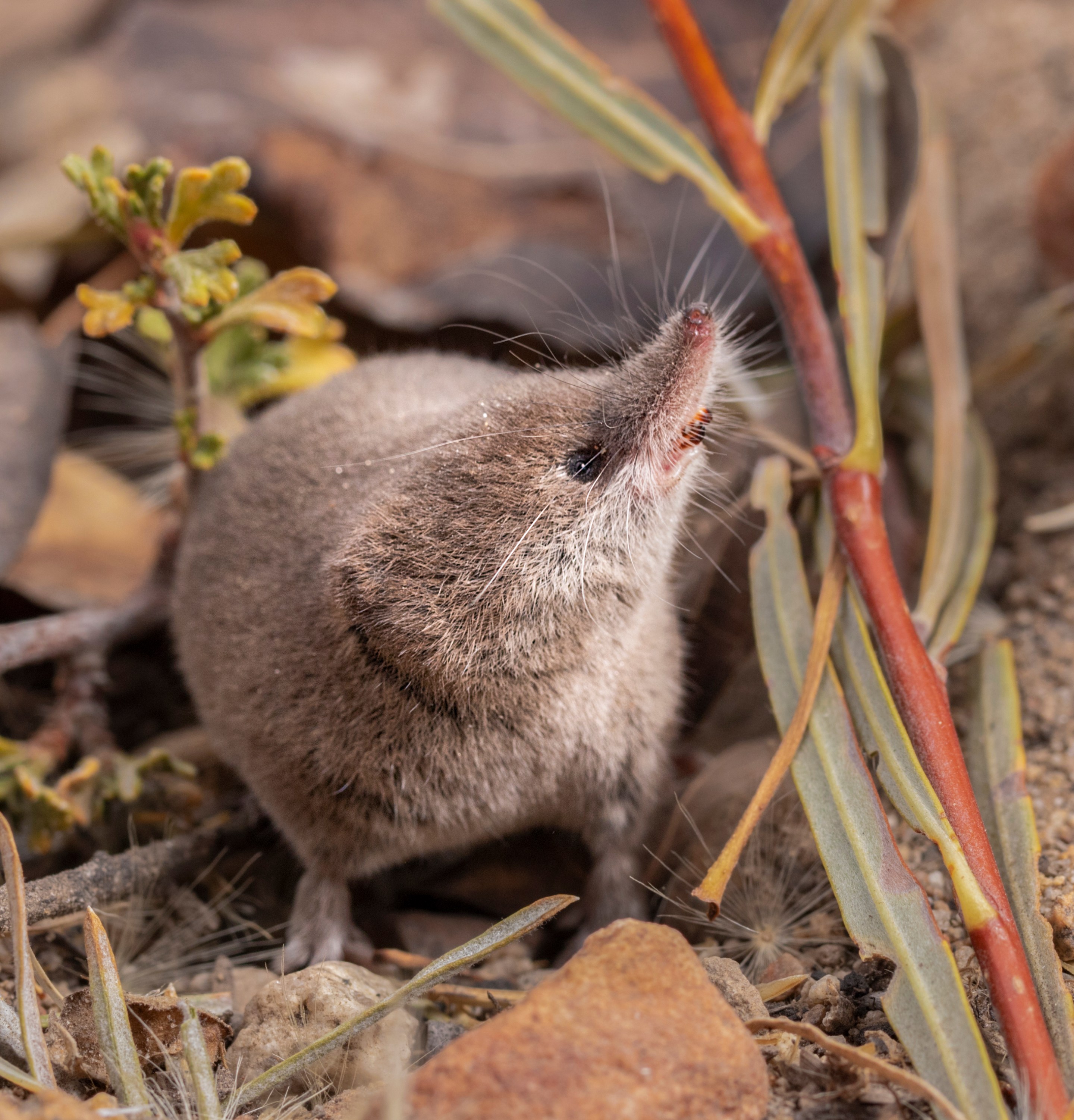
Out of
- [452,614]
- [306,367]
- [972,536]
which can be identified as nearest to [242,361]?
[306,367]

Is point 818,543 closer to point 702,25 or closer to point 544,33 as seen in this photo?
point 544,33

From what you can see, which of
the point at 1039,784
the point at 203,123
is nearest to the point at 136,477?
the point at 203,123

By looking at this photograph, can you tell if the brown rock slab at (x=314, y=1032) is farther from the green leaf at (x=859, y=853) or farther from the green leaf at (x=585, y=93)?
the green leaf at (x=585, y=93)

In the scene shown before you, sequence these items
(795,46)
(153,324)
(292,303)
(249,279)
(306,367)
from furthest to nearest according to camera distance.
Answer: (306,367) < (795,46) < (153,324) < (249,279) < (292,303)

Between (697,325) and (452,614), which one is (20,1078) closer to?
(452,614)

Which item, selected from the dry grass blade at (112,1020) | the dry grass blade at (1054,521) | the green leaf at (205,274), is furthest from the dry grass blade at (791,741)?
the green leaf at (205,274)

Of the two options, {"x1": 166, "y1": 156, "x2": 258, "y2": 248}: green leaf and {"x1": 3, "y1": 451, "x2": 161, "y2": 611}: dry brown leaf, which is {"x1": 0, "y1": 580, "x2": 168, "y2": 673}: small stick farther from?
{"x1": 166, "y1": 156, "x2": 258, "y2": 248}: green leaf

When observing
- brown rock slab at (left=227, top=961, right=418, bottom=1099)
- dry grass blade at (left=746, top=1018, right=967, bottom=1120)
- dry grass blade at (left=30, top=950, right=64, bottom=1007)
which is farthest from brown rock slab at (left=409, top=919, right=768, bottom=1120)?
dry grass blade at (left=30, top=950, right=64, bottom=1007)
